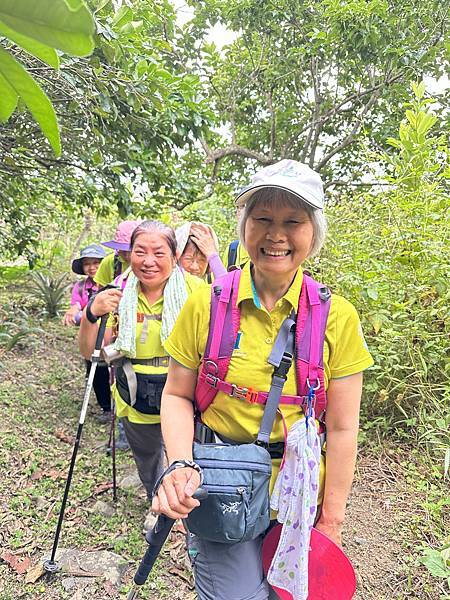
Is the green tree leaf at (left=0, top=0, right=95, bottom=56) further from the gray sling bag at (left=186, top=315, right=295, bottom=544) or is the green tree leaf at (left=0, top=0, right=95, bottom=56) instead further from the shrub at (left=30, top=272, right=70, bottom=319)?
the shrub at (left=30, top=272, right=70, bottom=319)

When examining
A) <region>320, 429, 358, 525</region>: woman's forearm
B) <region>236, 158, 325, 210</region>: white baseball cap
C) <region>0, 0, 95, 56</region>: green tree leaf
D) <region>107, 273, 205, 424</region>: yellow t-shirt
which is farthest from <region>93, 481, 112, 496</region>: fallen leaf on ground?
<region>0, 0, 95, 56</region>: green tree leaf

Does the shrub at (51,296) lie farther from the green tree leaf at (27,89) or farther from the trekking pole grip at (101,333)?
the green tree leaf at (27,89)

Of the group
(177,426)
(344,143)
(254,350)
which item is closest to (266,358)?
(254,350)

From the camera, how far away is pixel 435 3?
5.21 metres

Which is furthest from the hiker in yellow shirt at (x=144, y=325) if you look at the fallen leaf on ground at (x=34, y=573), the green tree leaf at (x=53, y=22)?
the green tree leaf at (x=53, y=22)

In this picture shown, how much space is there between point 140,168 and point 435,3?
397cm

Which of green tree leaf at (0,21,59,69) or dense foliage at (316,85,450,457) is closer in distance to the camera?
green tree leaf at (0,21,59,69)

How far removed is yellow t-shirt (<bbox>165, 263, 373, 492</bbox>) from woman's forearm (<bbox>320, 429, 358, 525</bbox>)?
0.49 feet

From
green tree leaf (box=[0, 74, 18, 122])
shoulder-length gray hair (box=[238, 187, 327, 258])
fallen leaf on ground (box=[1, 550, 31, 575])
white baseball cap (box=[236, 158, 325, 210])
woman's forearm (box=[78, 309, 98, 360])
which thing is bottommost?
fallen leaf on ground (box=[1, 550, 31, 575])

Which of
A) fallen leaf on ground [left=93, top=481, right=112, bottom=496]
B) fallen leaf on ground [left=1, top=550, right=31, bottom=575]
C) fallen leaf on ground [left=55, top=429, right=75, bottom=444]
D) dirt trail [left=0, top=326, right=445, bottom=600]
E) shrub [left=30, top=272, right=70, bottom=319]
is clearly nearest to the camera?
dirt trail [left=0, top=326, right=445, bottom=600]

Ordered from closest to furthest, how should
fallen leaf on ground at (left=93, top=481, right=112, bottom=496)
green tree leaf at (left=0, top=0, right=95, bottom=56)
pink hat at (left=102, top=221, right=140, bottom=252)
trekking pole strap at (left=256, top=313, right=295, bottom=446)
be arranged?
green tree leaf at (left=0, top=0, right=95, bottom=56) < trekking pole strap at (left=256, top=313, right=295, bottom=446) < pink hat at (left=102, top=221, right=140, bottom=252) < fallen leaf on ground at (left=93, top=481, right=112, bottom=496)

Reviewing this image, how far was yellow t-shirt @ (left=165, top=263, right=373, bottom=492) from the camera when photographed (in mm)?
1391

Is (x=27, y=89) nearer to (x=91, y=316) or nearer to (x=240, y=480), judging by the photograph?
(x=240, y=480)

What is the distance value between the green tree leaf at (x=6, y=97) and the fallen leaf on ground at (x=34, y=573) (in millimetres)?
2547
